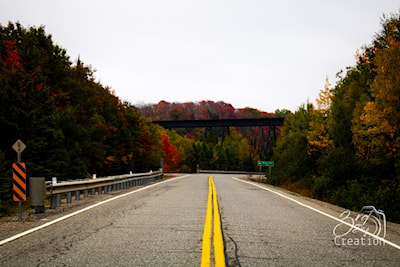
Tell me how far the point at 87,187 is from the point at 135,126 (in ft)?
115

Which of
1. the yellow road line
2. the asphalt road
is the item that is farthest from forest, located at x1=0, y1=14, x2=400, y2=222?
the yellow road line

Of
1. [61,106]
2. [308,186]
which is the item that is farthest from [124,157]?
[308,186]

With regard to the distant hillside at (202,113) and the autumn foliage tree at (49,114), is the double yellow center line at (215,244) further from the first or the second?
the distant hillside at (202,113)

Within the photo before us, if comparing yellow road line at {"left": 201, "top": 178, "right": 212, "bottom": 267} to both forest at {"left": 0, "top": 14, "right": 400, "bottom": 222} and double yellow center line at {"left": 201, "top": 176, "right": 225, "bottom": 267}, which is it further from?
forest at {"left": 0, "top": 14, "right": 400, "bottom": 222}

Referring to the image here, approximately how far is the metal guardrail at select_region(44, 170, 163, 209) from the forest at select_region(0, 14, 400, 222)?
3370mm

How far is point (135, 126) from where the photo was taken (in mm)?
49594

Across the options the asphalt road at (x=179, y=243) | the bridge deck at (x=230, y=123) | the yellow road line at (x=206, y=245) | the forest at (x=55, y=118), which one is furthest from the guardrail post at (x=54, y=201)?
the bridge deck at (x=230, y=123)

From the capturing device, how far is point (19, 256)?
5.70 metres

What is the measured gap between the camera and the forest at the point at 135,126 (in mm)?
21875

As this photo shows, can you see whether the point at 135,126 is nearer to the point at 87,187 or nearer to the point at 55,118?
the point at 55,118

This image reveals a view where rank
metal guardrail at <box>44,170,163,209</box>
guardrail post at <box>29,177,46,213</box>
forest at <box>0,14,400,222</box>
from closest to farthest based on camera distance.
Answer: guardrail post at <box>29,177,46,213</box>, metal guardrail at <box>44,170,163,209</box>, forest at <box>0,14,400,222</box>

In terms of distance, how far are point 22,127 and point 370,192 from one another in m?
21.1

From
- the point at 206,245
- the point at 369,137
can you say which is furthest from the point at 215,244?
the point at 369,137

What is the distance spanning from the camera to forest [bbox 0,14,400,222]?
21.9 m
